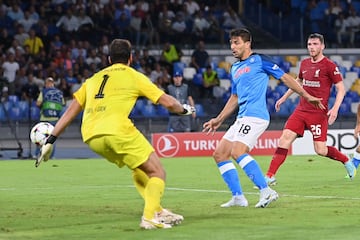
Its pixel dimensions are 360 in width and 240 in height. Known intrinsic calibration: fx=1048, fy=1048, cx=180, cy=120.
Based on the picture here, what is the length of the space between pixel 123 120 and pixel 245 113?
115 inches

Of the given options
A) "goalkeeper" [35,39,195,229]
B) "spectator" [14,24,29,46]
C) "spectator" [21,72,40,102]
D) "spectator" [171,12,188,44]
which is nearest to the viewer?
"goalkeeper" [35,39,195,229]

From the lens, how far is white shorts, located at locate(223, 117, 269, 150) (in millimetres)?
13977

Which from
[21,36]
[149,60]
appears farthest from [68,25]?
[149,60]

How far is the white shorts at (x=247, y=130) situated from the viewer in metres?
14.0

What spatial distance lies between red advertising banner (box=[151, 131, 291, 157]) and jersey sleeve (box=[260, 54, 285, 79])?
44.1 ft

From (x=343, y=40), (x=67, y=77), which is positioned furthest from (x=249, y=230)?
(x=343, y=40)

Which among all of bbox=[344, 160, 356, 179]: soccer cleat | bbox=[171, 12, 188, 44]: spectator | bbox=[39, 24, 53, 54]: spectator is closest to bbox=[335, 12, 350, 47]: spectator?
bbox=[171, 12, 188, 44]: spectator

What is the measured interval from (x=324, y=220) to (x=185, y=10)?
2669cm

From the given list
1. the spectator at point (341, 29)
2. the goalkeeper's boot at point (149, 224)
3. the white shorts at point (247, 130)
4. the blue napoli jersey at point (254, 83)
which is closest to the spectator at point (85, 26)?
the spectator at point (341, 29)

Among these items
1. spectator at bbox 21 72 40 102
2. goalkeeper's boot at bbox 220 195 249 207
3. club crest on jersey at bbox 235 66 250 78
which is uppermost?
club crest on jersey at bbox 235 66 250 78

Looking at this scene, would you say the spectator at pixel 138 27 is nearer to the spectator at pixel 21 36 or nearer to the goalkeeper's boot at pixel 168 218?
the spectator at pixel 21 36

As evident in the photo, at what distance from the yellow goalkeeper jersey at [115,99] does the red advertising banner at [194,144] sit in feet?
51.5

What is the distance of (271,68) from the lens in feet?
46.1

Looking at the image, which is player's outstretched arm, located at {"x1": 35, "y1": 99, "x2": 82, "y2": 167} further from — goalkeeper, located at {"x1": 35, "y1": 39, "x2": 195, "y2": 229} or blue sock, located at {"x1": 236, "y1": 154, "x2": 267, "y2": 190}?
blue sock, located at {"x1": 236, "y1": 154, "x2": 267, "y2": 190}
